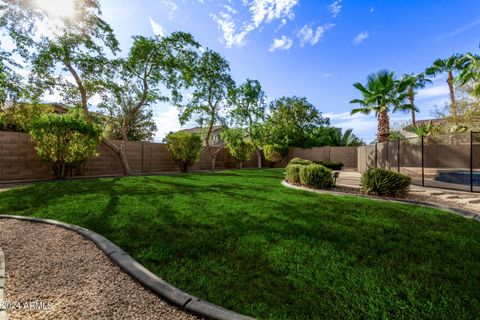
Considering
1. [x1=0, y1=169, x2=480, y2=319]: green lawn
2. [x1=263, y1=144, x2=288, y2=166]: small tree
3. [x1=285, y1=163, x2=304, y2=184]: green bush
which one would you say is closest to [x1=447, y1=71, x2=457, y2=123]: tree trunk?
[x1=263, y1=144, x2=288, y2=166]: small tree

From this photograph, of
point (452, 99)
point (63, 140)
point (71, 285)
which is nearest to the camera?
point (71, 285)

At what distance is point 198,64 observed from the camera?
618 inches

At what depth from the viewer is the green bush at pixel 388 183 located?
6070 mm

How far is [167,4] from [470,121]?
2288 cm

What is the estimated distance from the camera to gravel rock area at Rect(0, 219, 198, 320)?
1747 mm

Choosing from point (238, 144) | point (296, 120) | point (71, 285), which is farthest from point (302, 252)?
point (296, 120)

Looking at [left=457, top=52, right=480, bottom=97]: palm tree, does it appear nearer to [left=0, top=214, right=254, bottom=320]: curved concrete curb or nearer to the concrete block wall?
the concrete block wall

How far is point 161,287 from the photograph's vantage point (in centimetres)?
201

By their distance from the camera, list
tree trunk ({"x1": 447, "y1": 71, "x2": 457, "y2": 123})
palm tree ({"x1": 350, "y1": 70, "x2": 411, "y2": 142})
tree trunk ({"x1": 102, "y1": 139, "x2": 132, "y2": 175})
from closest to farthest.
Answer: tree trunk ({"x1": 102, "y1": 139, "x2": 132, "y2": 175})
palm tree ({"x1": 350, "y1": 70, "x2": 411, "y2": 142})
tree trunk ({"x1": 447, "y1": 71, "x2": 457, "y2": 123})

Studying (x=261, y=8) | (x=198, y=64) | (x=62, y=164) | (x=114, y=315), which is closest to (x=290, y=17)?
(x=261, y=8)

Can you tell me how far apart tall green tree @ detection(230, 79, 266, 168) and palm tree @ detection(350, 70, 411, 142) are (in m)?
8.38

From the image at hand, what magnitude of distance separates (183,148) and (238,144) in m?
5.63

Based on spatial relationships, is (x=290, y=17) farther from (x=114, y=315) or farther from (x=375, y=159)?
(x=114, y=315)

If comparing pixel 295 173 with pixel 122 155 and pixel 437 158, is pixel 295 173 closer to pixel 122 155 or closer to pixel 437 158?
pixel 437 158
